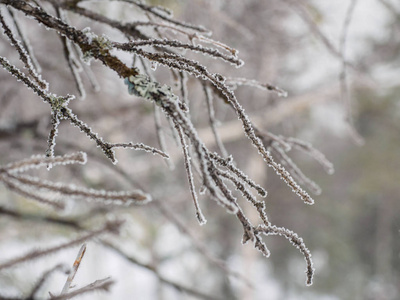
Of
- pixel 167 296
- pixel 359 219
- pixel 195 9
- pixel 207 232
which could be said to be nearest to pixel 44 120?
pixel 195 9

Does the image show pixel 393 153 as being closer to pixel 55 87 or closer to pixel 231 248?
pixel 231 248

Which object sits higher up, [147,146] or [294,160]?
[294,160]

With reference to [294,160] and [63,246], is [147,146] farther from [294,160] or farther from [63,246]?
[294,160]

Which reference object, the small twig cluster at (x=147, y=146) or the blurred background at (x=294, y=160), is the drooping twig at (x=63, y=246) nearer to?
the small twig cluster at (x=147, y=146)

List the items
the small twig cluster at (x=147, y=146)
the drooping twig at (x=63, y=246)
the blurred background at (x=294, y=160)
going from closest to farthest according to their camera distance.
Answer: the small twig cluster at (x=147, y=146)
the drooping twig at (x=63, y=246)
the blurred background at (x=294, y=160)

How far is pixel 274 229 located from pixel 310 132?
25.0ft

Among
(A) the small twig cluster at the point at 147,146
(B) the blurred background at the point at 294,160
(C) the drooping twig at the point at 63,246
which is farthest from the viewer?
(B) the blurred background at the point at 294,160

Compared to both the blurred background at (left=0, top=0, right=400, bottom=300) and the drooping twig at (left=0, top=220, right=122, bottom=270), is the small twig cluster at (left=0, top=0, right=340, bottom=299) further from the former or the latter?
the blurred background at (left=0, top=0, right=400, bottom=300)

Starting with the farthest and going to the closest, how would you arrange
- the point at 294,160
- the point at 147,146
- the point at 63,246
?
the point at 294,160 < the point at 63,246 < the point at 147,146

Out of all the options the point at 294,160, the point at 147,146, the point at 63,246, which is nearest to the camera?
the point at 147,146

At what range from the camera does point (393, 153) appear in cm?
636

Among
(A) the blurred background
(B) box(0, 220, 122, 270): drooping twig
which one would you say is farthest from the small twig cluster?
(A) the blurred background

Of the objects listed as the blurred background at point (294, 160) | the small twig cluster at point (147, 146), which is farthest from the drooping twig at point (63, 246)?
the blurred background at point (294, 160)

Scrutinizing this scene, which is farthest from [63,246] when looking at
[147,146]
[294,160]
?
[294,160]
